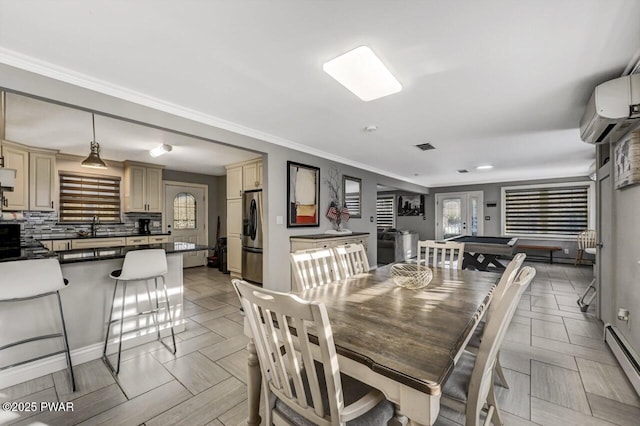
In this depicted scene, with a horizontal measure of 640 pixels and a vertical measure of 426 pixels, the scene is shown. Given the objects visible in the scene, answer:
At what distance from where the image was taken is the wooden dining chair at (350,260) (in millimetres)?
2434

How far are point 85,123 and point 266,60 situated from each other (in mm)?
2853

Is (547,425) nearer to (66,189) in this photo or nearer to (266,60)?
(266,60)

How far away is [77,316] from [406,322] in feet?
9.02

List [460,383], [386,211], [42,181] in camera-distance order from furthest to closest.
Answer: [386,211] < [42,181] < [460,383]

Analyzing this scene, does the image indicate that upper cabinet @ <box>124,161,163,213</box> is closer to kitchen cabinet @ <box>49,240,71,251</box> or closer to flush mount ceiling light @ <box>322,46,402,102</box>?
kitchen cabinet @ <box>49,240,71,251</box>

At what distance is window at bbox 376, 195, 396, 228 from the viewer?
392 inches

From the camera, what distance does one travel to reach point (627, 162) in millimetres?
2094

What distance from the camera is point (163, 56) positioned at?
188cm

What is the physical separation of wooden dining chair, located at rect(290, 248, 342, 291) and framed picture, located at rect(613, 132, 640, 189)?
234 centimetres

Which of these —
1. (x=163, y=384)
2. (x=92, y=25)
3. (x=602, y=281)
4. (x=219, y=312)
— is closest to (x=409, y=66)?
(x=92, y=25)

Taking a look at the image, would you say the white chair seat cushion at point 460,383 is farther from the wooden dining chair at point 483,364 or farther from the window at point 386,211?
A: the window at point 386,211

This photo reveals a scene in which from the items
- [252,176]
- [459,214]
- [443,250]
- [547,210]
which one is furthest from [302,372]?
[547,210]

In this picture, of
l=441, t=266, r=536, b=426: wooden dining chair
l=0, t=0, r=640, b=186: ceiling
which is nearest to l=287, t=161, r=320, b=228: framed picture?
l=0, t=0, r=640, b=186: ceiling

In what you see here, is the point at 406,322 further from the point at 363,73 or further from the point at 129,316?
the point at 129,316
